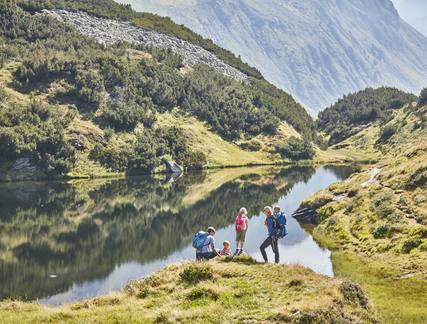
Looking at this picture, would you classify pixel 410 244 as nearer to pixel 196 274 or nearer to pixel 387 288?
pixel 387 288

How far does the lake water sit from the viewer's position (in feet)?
137

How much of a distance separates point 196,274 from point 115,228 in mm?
39254

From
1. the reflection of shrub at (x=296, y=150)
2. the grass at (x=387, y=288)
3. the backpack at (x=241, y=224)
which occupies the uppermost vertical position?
the reflection of shrub at (x=296, y=150)

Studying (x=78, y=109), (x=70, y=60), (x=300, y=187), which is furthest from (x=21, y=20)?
(x=300, y=187)

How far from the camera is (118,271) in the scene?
143 ft

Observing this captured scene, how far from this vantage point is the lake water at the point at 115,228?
4162cm

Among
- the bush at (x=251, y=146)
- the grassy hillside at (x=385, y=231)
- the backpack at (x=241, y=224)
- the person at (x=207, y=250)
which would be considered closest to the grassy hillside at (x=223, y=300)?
the person at (x=207, y=250)

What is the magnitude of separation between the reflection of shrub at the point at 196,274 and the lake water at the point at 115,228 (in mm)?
12095

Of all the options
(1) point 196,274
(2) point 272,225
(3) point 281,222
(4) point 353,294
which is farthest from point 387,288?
(1) point 196,274

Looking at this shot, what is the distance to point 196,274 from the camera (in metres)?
25.9

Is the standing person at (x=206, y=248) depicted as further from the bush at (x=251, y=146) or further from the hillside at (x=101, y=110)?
the bush at (x=251, y=146)

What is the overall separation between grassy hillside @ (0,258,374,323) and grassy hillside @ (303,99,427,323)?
4.43 metres

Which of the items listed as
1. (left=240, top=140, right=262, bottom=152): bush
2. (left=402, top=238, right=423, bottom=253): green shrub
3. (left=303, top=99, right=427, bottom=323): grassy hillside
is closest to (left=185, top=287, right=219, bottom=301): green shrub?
(left=303, top=99, right=427, bottom=323): grassy hillside

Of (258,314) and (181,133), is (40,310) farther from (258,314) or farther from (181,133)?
(181,133)
